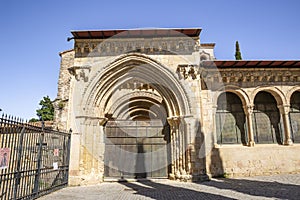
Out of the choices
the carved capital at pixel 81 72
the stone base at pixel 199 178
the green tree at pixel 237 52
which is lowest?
the stone base at pixel 199 178

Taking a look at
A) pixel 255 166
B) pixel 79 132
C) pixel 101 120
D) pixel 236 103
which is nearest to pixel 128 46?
pixel 101 120

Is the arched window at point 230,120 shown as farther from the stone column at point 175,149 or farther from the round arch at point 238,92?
the stone column at point 175,149

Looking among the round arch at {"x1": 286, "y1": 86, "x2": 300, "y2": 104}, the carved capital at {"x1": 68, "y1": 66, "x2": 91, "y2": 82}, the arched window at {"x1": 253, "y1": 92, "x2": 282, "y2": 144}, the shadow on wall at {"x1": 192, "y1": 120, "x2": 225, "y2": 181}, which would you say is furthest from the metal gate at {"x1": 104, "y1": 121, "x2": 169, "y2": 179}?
the round arch at {"x1": 286, "y1": 86, "x2": 300, "y2": 104}

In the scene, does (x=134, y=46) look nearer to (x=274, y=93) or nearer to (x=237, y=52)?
(x=274, y=93)

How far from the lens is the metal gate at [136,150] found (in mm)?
9266

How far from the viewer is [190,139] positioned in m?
7.76

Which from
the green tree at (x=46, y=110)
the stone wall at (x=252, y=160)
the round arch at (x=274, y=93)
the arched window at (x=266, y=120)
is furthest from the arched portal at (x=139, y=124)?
the green tree at (x=46, y=110)

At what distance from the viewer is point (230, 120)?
30.6ft

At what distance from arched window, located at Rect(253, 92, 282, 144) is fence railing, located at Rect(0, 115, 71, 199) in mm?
7421

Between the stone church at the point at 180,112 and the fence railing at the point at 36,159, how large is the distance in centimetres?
52

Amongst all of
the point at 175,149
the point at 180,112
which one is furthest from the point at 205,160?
the point at 180,112

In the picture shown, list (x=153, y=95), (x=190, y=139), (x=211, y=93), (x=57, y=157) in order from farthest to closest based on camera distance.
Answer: (x=153, y=95), (x=211, y=93), (x=190, y=139), (x=57, y=157)

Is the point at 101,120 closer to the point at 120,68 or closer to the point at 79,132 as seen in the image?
the point at 79,132

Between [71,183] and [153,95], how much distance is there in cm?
596
